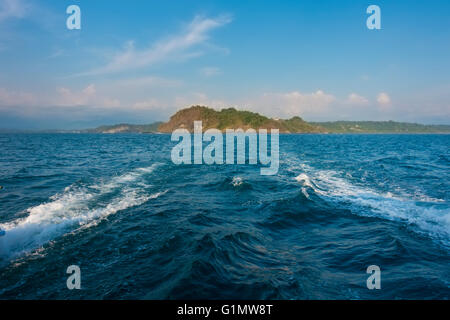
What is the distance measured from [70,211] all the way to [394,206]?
731 inches

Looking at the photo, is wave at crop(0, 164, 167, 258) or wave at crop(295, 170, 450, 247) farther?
wave at crop(295, 170, 450, 247)

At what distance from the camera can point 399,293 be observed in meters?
6.53

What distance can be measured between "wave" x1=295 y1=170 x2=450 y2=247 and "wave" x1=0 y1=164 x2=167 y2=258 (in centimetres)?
1244

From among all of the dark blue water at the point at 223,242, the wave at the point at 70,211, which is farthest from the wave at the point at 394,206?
the wave at the point at 70,211

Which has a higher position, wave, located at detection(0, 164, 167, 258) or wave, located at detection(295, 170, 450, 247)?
wave, located at detection(0, 164, 167, 258)

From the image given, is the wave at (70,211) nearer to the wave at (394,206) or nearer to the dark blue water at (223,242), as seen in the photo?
the dark blue water at (223,242)

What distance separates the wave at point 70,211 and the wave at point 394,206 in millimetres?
12437

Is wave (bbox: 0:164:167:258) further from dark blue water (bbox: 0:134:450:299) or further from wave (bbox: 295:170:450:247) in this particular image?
wave (bbox: 295:170:450:247)

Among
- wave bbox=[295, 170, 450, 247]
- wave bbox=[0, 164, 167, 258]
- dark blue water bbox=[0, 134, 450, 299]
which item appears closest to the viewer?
dark blue water bbox=[0, 134, 450, 299]

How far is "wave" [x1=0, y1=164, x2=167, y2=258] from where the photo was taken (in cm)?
933

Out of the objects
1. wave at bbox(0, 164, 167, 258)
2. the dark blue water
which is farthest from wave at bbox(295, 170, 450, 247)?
wave at bbox(0, 164, 167, 258)

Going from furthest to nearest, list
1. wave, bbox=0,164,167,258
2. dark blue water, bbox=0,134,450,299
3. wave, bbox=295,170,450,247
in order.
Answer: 1. wave, bbox=295,170,450,247
2. wave, bbox=0,164,167,258
3. dark blue water, bbox=0,134,450,299

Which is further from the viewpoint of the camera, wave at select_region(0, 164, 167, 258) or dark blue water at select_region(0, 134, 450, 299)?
wave at select_region(0, 164, 167, 258)
